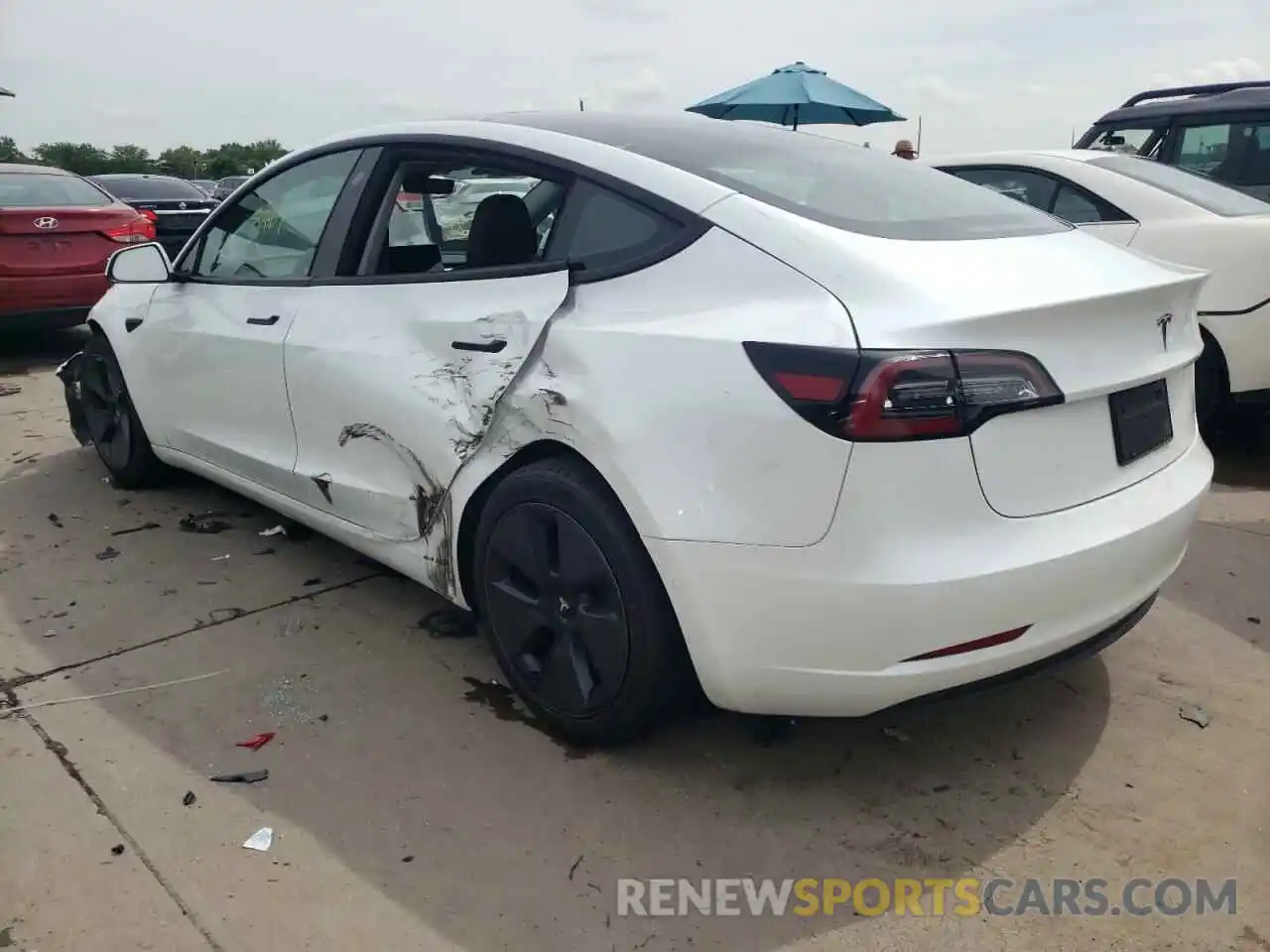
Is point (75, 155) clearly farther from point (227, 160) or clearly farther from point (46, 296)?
point (46, 296)

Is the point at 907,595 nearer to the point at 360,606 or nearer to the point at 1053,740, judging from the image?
the point at 1053,740

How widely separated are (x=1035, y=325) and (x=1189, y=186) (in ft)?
12.3

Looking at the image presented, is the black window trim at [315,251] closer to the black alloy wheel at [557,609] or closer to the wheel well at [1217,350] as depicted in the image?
the black alloy wheel at [557,609]

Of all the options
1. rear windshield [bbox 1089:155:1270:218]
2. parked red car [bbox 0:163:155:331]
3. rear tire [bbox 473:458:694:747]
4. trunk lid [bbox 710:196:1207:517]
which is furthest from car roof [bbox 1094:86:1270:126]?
parked red car [bbox 0:163:155:331]

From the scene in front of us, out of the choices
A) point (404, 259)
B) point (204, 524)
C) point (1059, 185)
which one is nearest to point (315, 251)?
point (404, 259)

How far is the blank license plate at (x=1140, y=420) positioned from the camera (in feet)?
7.61

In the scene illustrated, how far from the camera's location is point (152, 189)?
13.0 m

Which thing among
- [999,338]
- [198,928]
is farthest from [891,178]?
[198,928]

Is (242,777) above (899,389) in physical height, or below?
below

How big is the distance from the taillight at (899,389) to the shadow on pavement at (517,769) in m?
0.67

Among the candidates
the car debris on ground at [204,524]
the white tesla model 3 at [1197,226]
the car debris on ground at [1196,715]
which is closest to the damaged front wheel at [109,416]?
the car debris on ground at [204,524]

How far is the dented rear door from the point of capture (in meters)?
2.68

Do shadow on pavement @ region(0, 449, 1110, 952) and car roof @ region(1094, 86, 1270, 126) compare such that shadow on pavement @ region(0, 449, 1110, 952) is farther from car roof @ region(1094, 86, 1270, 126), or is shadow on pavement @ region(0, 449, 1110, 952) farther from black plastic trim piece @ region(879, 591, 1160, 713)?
car roof @ region(1094, 86, 1270, 126)

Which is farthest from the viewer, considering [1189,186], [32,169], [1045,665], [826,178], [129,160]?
[129,160]
